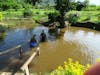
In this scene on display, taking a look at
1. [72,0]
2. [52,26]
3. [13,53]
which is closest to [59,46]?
[13,53]

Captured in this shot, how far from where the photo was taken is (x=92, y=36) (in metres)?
23.5

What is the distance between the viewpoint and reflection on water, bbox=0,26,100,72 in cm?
1443

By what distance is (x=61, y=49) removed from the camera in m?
18.2

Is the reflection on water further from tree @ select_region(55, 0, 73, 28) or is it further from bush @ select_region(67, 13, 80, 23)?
bush @ select_region(67, 13, 80, 23)

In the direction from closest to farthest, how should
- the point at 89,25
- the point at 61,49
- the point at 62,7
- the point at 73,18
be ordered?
the point at 61,49, the point at 89,25, the point at 62,7, the point at 73,18

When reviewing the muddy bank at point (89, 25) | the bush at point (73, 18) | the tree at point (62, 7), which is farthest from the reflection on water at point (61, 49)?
the bush at point (73, 18)

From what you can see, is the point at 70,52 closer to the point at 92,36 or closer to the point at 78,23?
the point at 92,36

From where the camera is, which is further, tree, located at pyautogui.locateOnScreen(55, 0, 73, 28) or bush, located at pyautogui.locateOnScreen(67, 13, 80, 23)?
bush, located at pyautogui.locateOnScreen(67, 13, 80, 23)

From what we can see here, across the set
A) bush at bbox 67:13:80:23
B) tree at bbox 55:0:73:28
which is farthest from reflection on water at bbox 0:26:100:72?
bush at bbox 67:13:80:23

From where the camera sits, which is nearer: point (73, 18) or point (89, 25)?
point (89, 25)

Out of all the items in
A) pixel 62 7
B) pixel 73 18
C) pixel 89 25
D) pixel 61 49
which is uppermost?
pixel 62 7

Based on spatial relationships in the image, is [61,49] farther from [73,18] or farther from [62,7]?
[73,18]

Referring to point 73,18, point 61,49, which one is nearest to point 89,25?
point 73,18

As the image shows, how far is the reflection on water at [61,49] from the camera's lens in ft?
47.3
